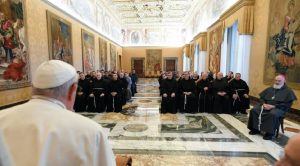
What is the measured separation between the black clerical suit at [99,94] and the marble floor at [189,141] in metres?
0.95

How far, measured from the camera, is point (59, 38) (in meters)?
8.50

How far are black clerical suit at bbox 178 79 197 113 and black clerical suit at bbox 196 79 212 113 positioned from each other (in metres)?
0.23

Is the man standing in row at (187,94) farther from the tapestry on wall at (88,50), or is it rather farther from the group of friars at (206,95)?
the tapestry on wall at (88,50)

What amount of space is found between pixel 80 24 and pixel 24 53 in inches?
219

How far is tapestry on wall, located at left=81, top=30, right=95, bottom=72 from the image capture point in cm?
1153

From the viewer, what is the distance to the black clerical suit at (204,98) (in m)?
7.61

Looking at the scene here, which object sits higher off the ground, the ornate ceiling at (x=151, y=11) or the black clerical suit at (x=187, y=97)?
the ornate ceiling at (x=151, y=11)

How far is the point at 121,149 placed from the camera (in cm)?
420

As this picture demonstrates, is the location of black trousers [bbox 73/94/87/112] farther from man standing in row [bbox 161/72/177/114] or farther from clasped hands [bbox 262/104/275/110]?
clasped hands [bbox 262/104/275/110]

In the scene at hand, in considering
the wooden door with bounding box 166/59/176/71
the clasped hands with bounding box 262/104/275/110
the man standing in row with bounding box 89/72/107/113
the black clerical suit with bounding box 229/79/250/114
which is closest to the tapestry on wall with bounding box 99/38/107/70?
the man standing in row with bounding box 89/72/107/113

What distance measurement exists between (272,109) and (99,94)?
589 centimetres

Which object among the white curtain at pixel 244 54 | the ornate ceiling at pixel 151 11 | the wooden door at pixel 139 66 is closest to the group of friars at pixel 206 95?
the white curtain at pixel 244 54

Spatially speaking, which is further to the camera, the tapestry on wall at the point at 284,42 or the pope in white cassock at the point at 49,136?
the tapestry on wall at the point at 284,42

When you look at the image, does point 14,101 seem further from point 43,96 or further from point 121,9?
point 121,9
